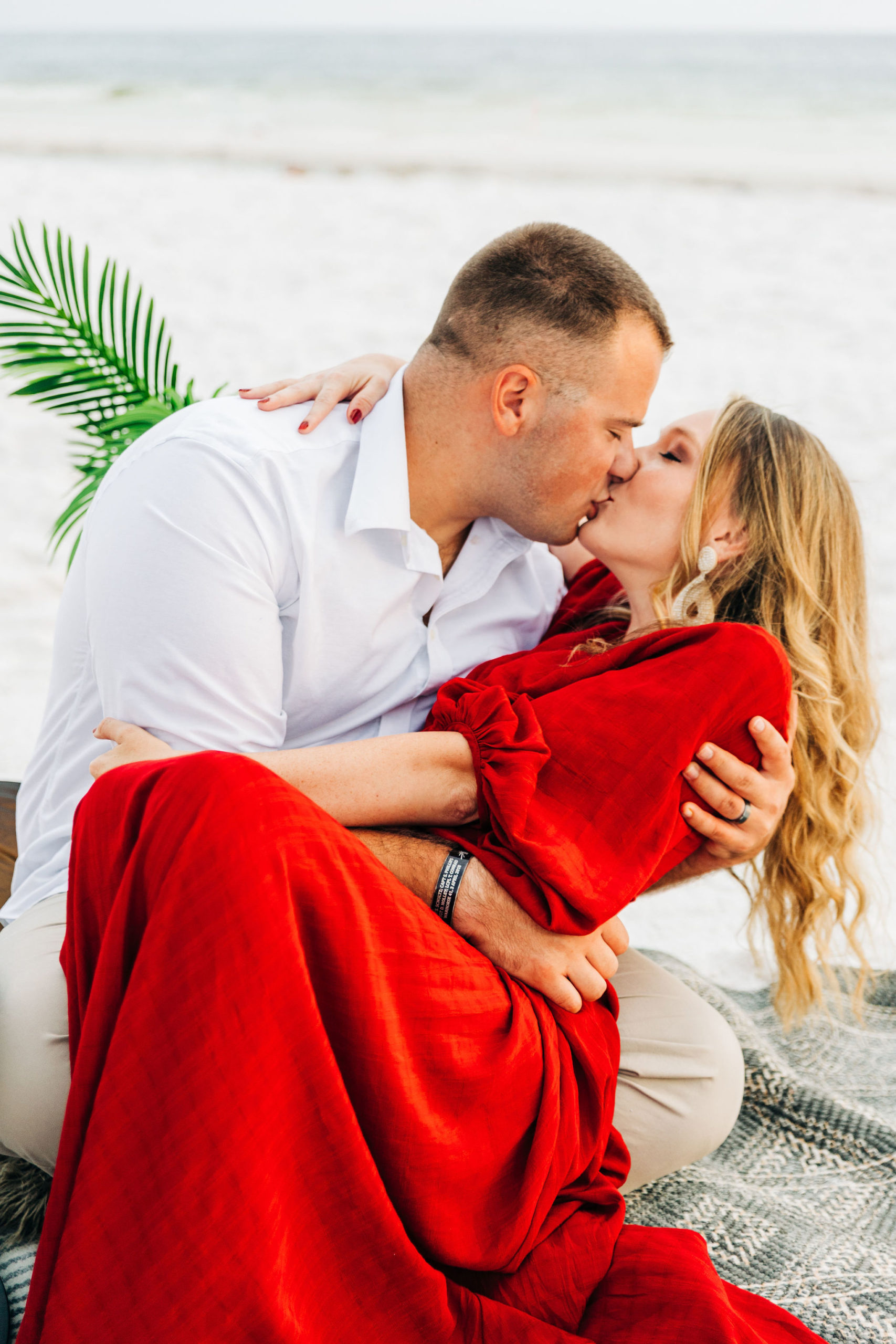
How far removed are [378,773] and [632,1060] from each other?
82 centimetres

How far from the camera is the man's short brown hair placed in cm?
216

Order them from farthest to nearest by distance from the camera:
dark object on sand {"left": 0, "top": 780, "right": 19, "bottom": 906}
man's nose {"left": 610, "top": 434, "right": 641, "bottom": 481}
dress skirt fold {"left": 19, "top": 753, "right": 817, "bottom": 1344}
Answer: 1. dark object on sand {"left": 0, "top": 780, "right": 19, "bottom": 906}
2. man's nose {"left": 610, "top": 434, "right": 641, "bottom": 481}
3. dress skirt fold {"left": 19, "top": 753, "right": 817, "bottom": 1344}

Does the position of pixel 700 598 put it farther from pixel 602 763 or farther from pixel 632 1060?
pixel 632 1060

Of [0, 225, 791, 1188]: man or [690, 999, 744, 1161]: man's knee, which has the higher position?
[0, 225, 791, 1188]: man

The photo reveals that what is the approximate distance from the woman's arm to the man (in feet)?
0.19

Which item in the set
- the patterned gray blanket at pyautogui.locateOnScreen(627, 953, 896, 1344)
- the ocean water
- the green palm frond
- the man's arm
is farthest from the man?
the green palm frond

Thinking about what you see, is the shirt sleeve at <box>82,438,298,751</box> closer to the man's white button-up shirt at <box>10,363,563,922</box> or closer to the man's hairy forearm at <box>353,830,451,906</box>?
the man's white button-up shirt at <box>10,363,563,922</box>

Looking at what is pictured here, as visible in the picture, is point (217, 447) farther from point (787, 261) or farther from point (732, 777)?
point (787, 261)

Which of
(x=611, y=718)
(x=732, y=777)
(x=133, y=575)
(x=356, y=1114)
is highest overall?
(x=133, y=575)

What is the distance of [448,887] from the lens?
174 cm

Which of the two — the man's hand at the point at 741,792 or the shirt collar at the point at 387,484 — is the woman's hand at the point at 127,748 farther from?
the man's hand at the point at 741,792

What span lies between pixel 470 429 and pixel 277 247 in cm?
760

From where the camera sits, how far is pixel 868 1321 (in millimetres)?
1787

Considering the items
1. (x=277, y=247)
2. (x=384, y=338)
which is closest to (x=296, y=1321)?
(x=384, y=338)
